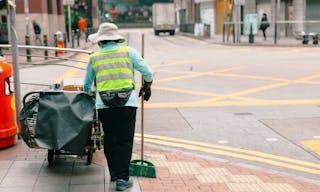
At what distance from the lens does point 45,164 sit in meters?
6.38

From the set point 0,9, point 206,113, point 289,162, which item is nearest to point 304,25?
point 0,9

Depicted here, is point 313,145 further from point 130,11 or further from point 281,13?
point 130,11

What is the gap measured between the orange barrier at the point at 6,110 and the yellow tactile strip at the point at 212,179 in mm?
1875

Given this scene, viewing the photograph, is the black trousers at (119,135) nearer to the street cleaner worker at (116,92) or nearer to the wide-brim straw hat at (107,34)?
the street cleaner worker at (116,92)

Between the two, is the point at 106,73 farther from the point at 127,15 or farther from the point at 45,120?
the point at 127,15

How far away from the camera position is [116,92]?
212 inches

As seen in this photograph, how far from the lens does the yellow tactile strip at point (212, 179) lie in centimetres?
570

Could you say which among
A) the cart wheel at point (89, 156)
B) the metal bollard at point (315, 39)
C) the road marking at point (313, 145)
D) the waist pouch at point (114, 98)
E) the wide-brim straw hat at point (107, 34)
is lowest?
the road marking at point (313, 145)

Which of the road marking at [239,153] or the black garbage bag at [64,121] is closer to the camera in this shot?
the black garbage bag at [64,121]

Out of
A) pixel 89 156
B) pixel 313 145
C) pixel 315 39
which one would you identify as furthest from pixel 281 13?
pixel 89 156

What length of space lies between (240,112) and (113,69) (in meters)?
5.60

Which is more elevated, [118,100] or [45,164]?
[118,100]

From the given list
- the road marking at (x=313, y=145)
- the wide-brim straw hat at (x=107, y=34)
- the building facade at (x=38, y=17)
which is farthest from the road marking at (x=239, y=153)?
the building facade at (x=38, y=17)

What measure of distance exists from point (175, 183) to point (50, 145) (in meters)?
1.36
